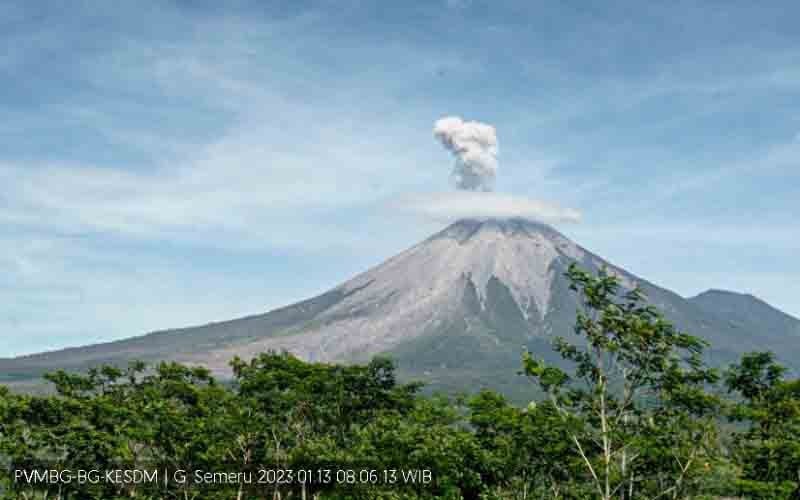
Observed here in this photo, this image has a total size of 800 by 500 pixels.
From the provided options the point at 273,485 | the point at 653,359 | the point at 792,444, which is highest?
the point at 653,359

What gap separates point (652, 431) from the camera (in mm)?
27688

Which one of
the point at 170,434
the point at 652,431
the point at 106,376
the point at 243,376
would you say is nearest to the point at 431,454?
the point at 652,431

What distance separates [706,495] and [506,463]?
700cm

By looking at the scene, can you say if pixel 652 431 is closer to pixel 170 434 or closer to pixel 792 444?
pixel 792 444

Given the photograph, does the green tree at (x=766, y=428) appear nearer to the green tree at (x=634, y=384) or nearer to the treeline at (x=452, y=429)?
the treeline at (x=452, y=429)

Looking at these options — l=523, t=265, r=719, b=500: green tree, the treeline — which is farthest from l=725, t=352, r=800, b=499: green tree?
l=523, t=265, r=719, b=500: green tree

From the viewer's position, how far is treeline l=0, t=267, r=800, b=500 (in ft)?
84.2

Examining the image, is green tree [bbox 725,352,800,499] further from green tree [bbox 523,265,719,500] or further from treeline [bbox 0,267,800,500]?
green tree [bbox 523,265,719,500]

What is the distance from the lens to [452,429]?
3191 cm

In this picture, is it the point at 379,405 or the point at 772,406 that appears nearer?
the point at 772,406
